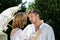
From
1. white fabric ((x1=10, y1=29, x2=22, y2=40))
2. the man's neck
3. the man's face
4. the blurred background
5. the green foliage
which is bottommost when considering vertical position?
white fabric ((x1=10, y1=29, x2=22, y2=40))

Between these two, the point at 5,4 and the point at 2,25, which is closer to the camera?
the point at 2,25

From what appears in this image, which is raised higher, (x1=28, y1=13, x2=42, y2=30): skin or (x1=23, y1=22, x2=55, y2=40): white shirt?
(x1=28, y1=13, x2=42, y2=30): skin

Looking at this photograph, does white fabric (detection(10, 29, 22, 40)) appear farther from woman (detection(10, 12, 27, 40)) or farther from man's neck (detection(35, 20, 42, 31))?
man's neck (detection(35, 20, 42, 31))

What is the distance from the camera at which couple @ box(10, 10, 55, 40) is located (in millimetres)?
3311

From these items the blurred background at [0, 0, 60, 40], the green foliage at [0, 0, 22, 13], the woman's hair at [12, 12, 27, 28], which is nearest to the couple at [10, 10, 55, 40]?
the woman's hair at [12, 12, 27, 28]

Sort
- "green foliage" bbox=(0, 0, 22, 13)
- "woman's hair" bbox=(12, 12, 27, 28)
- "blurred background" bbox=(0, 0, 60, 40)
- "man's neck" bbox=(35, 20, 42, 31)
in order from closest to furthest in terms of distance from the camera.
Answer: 1. "woman's hair" bbox=(12, 12, 27, 28)
2. "man's neck" bbox=(35, 20, 42, 31)
3. "blurred background" bbox=(0, 0, 60, 40)
4. "green foliage" bbox=(0, 0, 22, 13)

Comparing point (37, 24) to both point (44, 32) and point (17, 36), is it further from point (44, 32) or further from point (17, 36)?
point (17, 36)

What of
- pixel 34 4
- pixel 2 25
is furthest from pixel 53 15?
pixel 2 25

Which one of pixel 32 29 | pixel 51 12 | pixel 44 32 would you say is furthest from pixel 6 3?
pixel 44 32

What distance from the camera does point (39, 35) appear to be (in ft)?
11.3

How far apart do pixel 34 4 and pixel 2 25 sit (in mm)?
2978

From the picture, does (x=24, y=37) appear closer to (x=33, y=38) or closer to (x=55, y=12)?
(x=33, y=38)

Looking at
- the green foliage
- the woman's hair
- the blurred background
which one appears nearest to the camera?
the woman's hair

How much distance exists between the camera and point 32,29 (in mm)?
3529
